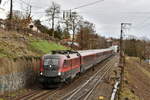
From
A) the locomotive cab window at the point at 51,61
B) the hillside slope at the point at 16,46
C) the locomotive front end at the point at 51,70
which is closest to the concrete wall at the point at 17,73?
the locomotive front end at the point at 51,70

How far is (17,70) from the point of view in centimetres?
2192

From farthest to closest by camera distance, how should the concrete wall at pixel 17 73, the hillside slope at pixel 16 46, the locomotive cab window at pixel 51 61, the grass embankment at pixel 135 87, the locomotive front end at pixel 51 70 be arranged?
the hillside slope at pixel 16 46 → the grass embankment at pixel 135 87 → the locomotive cab window at pixel 51 61 → the locomotive front end at pixel 51 70 → the concrete wall at pixel 17 73

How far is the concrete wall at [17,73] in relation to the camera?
19812 mm

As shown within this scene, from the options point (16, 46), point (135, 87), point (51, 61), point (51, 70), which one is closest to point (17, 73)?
point (51, 70)

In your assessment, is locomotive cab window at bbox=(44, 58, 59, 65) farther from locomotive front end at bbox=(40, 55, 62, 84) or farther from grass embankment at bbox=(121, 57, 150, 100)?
grass embankment at bbox=(121, 57, 150, 100)

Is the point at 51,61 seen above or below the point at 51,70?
above

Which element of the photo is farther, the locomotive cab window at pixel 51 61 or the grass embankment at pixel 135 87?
the grass embankment at pixel 135 87

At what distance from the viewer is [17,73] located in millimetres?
21828

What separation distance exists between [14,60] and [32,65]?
3495mm

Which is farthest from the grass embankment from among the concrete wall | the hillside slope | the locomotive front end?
the hillside slope

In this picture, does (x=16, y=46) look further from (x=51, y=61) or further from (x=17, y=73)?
(x=17, y=73)

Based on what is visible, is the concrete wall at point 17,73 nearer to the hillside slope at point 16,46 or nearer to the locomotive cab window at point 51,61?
the locomotive cab window at point 51,61

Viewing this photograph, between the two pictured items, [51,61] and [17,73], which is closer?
[17,73]

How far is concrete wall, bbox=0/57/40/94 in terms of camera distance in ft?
65.0
